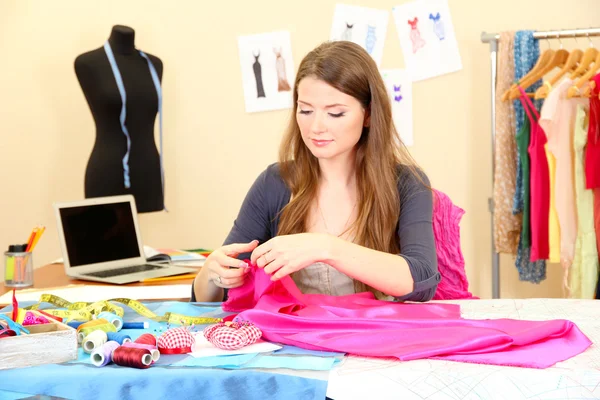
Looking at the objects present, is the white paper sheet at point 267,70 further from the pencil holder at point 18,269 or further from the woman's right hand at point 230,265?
the woman's right hand at point 230,265

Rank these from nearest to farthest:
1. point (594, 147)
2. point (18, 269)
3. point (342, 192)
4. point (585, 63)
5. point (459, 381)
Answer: point (459, 381)
point (342, 192)
point (18, 269)
point (594, 147)
point (585, 63)

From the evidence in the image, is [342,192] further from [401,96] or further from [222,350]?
[401,96]

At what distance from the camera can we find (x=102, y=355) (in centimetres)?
121

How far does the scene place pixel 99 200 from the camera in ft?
8.59

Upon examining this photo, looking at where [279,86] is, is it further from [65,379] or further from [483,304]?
[65,379]

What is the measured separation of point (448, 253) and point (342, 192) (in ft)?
1.31

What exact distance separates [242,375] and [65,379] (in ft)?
0.86

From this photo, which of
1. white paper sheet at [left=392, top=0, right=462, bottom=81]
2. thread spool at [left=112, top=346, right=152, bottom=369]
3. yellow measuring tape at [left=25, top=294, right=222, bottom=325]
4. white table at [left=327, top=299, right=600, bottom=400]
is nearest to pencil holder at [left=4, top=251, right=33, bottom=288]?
yellow measuring tape at [left=25, top=294, right=222, bottom=325]

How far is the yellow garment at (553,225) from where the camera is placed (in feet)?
10.4

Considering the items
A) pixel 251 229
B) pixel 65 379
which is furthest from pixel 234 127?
pixel 65 379

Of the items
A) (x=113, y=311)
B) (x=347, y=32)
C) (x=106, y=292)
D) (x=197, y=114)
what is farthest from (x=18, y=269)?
(x=347, y=32)

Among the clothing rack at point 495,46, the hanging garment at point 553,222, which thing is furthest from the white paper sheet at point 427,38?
the hanging garment at point 553,222


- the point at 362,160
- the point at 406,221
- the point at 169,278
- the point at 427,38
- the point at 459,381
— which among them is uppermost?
the point at 427,38

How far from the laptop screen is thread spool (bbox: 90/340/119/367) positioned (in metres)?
1.34
